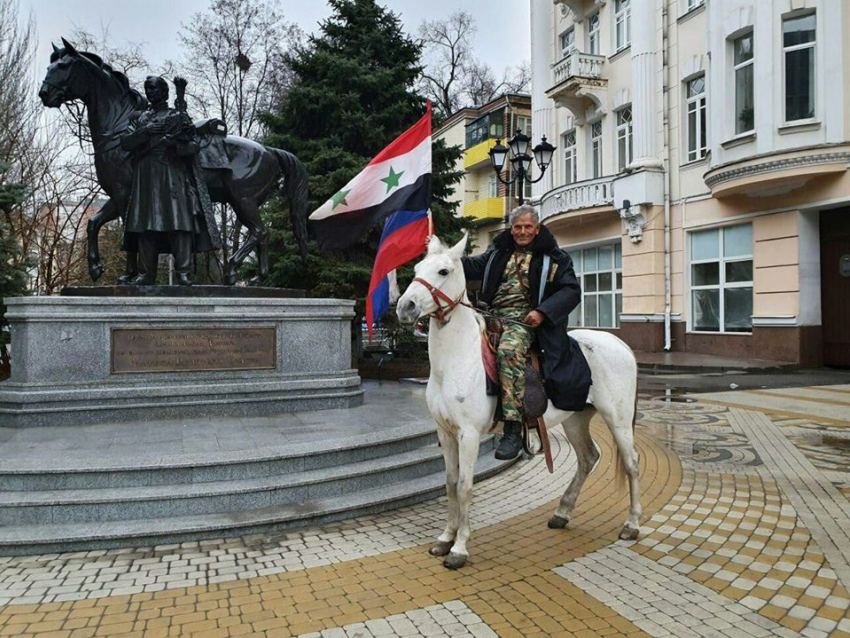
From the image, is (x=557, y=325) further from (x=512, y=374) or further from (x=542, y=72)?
(x=542, y=72)

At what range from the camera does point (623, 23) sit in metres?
23.3

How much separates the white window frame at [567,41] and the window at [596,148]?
3.61 metres

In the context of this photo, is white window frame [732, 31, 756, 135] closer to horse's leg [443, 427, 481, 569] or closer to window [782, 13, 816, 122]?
window [782, 13, 816, 122]

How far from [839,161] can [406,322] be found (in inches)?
627

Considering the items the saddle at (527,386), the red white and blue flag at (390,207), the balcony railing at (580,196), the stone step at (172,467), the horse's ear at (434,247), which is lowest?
the stone step at (172,467)

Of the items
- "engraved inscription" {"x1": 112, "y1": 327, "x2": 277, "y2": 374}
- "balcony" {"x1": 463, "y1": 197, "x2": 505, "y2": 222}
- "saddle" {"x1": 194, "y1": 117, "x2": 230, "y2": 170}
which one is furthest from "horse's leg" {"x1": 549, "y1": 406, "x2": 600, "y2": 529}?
"balcony" {"x1": 463, "y1": 197, "x2": 505, "y2": 222}

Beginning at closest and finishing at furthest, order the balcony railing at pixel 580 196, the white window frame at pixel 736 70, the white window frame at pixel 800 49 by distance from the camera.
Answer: the white window frame at pixel 800 49 → the white window frame at pixel 736 70 → the balcony railing at pixel 580 196

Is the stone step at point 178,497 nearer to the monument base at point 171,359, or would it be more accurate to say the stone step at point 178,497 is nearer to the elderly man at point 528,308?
the elderly man at point 528,308

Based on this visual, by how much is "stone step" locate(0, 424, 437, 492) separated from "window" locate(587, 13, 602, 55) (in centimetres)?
2431

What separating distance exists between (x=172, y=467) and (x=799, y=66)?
1830 centimetres

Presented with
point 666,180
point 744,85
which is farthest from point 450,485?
point 666,180

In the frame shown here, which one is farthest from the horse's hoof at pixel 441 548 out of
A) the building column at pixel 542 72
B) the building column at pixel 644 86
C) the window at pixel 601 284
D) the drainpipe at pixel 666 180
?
the building column at pixel 542 72

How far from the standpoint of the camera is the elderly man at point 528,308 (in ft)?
14.2

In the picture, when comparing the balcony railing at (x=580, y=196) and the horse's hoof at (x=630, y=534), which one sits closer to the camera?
the horse's hoof at (x=630, y=534)
